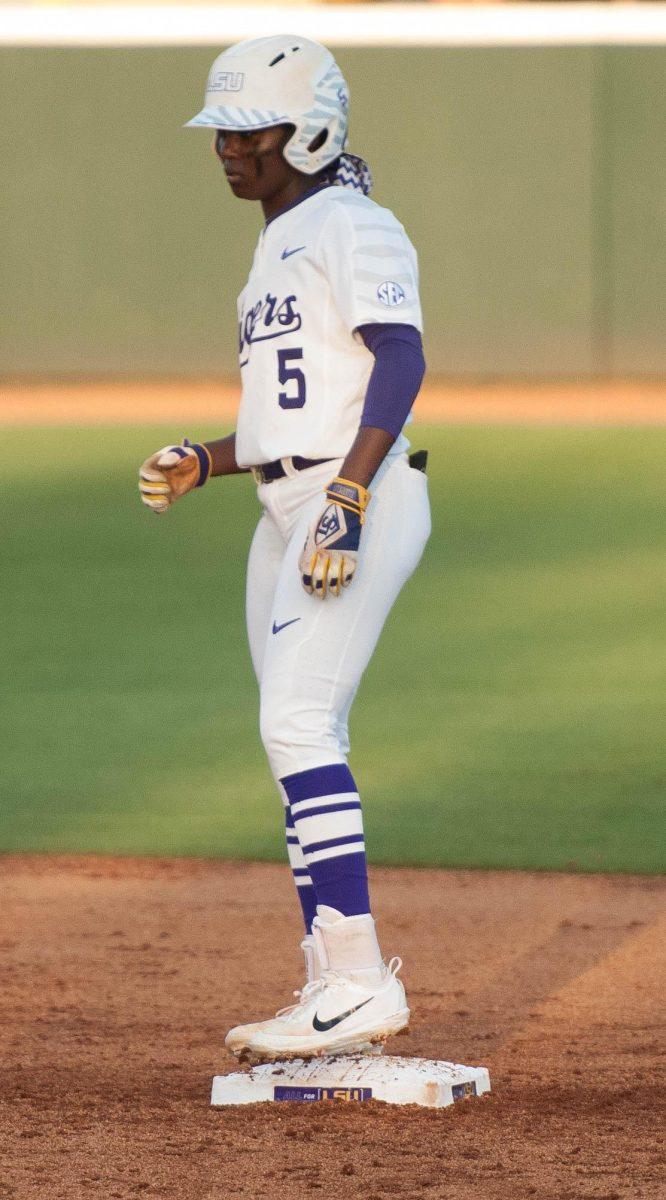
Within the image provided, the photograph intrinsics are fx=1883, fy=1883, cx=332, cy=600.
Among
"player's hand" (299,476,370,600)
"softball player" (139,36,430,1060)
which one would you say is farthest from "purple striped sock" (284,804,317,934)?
"player's hand" (299,476,370,600)

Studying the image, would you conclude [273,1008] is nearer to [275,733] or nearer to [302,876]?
[302,876]

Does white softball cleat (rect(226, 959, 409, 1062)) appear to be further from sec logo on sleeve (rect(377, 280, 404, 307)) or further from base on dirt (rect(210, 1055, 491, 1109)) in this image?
sec logo on sleeve (rect(377, 280, 404, 307))

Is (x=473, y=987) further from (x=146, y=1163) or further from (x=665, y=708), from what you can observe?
(x=665, y=708)

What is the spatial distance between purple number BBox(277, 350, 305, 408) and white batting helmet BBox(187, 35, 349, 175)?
400 mm

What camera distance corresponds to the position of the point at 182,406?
61.0ft

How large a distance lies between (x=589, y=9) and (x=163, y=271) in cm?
524

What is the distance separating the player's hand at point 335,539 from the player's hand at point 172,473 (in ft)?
2.00

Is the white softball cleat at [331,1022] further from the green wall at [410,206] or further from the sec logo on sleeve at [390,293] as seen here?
the green wall at [410,206]

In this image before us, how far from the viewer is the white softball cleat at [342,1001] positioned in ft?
12.1

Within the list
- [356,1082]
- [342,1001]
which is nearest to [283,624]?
[342,1001]

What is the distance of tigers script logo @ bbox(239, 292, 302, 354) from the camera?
12.4 ft

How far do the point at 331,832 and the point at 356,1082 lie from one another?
51 cm

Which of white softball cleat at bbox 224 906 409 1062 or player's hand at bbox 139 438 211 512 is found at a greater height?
player's hand at bbox 139 438 211 512

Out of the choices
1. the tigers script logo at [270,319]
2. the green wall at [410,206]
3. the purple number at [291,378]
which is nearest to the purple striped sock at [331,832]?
the purple number at [291,378]
